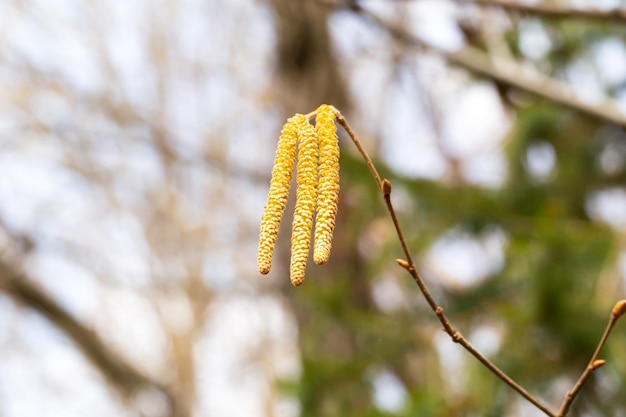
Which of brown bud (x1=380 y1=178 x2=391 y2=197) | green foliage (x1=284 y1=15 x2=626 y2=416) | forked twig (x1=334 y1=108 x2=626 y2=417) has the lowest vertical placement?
forked twig (x1=334 y1=108 x2=626 y2=417)

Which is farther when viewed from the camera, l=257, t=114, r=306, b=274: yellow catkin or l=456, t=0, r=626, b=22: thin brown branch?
l=456, t=0, r=626, b=22: thin brown branch

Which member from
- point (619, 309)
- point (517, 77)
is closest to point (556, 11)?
point (517, 77)

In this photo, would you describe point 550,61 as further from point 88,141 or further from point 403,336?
point 88,141

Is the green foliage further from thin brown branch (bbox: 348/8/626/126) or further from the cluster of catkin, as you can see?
the cluster of catkin

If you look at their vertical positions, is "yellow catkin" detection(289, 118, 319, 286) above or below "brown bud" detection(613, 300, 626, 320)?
above

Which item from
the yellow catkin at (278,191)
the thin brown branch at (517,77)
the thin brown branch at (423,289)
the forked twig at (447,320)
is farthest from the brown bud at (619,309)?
the thin brown branch at (517,77)

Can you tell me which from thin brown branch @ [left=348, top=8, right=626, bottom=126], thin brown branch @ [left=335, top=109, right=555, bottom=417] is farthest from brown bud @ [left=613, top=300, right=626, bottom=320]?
thin brown branch @ [left=348, top=8, right=626, bottom=126]

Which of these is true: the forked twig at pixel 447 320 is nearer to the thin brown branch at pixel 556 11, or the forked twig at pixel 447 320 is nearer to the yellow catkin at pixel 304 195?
the yellow catkin at pixel 304 195
